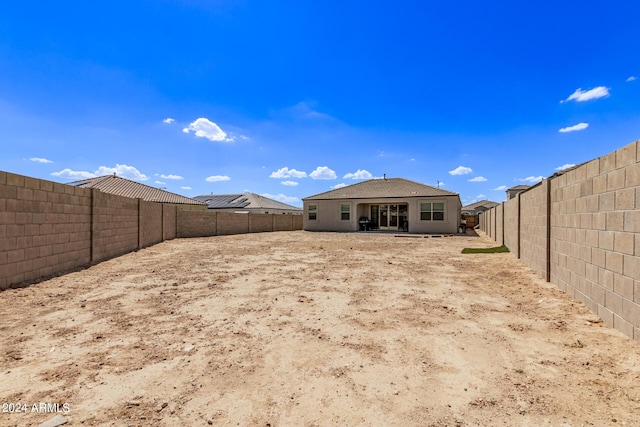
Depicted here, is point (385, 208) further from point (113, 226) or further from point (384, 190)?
point (113, 226)

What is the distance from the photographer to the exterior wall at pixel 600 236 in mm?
3463

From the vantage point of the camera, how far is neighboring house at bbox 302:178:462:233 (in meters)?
22.6

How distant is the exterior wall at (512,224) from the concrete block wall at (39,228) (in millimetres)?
12416

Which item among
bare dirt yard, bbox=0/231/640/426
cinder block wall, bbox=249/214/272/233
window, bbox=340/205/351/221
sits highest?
window, bbox=340/205/351/221

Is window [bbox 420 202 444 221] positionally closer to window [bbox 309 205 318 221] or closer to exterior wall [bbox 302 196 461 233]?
exterior wall [bbox 302 196 461 233]

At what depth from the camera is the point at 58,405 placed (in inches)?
92.8

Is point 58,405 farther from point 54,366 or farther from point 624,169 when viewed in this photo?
point 624,169

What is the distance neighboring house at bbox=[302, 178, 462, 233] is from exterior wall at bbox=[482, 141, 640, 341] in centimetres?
1659

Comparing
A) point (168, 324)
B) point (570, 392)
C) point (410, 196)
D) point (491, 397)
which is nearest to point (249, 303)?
point (168, 324)

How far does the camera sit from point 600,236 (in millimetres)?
4176

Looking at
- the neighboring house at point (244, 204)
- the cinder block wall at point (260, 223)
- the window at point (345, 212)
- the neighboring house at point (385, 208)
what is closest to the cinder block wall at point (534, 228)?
the neighboring house at point (385, 208)

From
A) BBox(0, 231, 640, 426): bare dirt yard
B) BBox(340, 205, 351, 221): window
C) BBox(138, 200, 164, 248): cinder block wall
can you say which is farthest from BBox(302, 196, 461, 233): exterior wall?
BBox(0, 231, 640, 426): bare dirt yard

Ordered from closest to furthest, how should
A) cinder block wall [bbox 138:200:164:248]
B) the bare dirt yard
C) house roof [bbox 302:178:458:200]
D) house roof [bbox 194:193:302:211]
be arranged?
the bare dirt yard, cinder block wall [bbox 138:200:164:248], house roof [bbox 302:178:458:200], house roof [bbox 194:193:302:211]

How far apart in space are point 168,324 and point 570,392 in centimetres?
434
